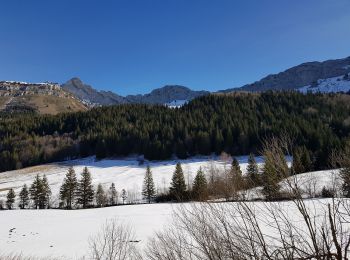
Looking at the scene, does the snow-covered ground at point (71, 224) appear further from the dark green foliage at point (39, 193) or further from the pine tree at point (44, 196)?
the pine tree at point (44, 196)

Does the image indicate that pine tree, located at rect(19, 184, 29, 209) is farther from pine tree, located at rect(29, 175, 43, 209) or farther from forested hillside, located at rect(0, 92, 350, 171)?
forested hillside, located at rect(0, 92, 350, 171)

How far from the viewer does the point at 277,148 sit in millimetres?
5871

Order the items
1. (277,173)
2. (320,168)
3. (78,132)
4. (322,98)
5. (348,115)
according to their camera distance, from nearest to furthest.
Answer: (277,173), (320,168), (348,115), (78,132), (322,98)

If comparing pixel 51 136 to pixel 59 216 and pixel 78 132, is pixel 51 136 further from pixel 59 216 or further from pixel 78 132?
pixel 59 216

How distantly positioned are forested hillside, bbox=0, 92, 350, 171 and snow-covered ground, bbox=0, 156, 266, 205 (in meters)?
7.63

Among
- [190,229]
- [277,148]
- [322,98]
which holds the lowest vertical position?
[190,229]

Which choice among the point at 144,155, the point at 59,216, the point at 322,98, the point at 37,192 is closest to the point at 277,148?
the point at 59,216

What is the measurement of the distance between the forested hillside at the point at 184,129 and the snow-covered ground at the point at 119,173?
7630mm

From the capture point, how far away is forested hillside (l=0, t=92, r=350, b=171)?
137 metres

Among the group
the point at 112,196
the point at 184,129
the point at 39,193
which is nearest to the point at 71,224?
the point at 112,196

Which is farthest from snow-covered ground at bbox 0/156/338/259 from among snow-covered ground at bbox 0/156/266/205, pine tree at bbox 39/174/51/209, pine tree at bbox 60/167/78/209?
snow-covered ground at bbox 0/156/266/205

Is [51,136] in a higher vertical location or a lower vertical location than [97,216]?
higher

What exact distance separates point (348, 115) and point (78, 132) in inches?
4750

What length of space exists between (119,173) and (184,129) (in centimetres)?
4218
